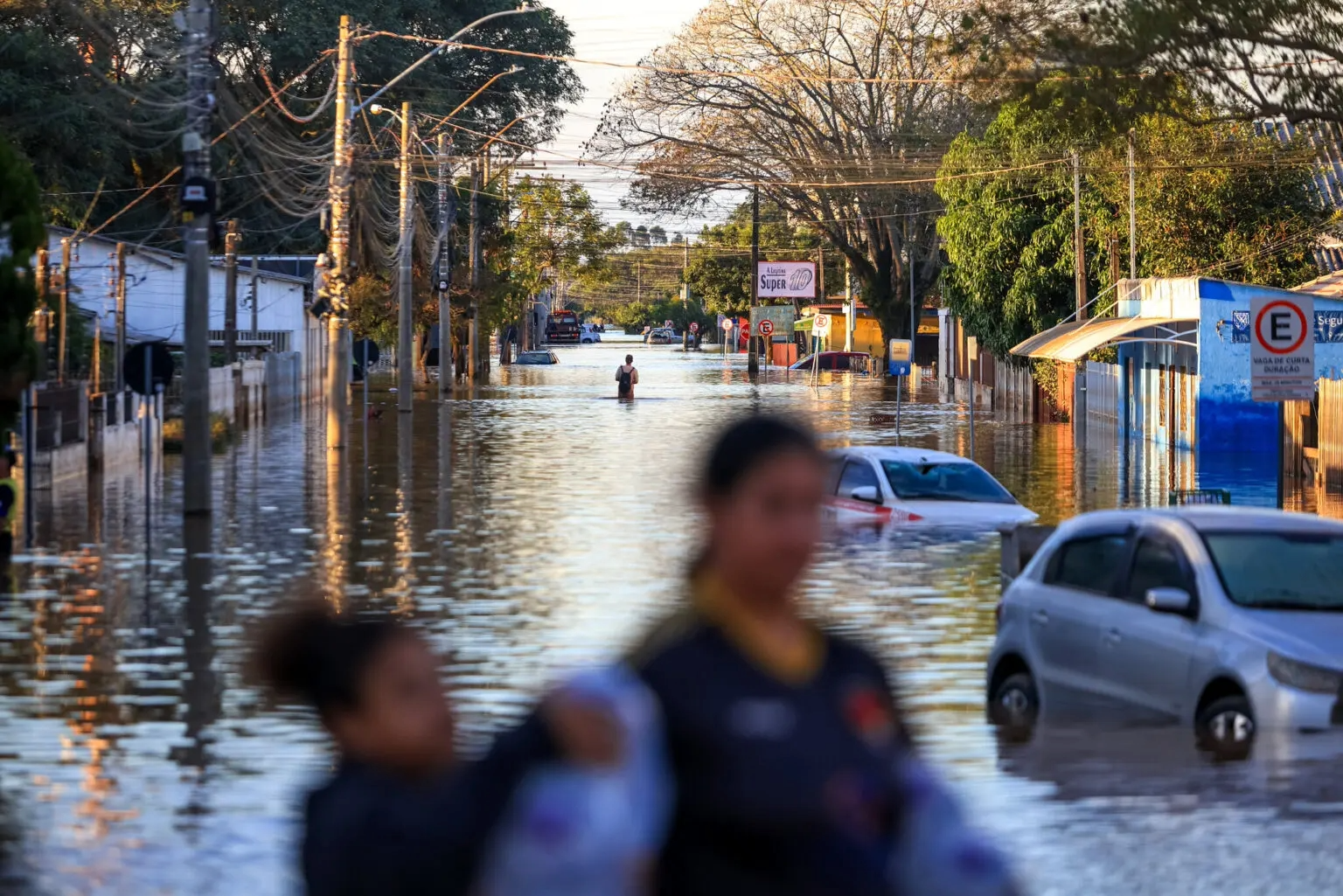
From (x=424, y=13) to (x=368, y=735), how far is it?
80.2 meters

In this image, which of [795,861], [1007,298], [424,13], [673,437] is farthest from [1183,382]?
[424,13]

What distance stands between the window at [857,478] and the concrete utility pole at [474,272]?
5511 cm

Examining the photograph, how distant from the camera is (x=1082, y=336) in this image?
4447cm

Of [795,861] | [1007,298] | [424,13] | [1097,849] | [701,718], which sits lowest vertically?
[1097,849]

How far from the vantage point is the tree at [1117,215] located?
4456cm

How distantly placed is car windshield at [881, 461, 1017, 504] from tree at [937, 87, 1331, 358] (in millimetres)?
13951

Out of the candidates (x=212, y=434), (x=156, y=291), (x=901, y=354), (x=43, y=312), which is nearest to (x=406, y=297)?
(x=156, y=291)

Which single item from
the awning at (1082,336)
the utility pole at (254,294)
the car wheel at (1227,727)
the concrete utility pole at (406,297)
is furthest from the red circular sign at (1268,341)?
the utility pole at (254,294)

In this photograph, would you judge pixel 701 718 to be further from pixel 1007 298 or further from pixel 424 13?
pixel 424 13

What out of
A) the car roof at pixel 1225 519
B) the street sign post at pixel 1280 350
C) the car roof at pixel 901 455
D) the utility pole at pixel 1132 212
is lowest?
the car roof at pixel 1225 519

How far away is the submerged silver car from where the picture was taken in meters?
10.3

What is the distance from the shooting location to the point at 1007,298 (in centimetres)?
5672

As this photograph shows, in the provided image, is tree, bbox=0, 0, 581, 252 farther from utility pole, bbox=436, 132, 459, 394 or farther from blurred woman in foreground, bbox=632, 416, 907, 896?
blurred woman in foreground, bbox=632, 416, 907, 896

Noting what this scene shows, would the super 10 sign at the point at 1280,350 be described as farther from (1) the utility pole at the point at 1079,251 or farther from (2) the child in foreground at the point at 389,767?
(1) the utility pole at the point at 1079,251
